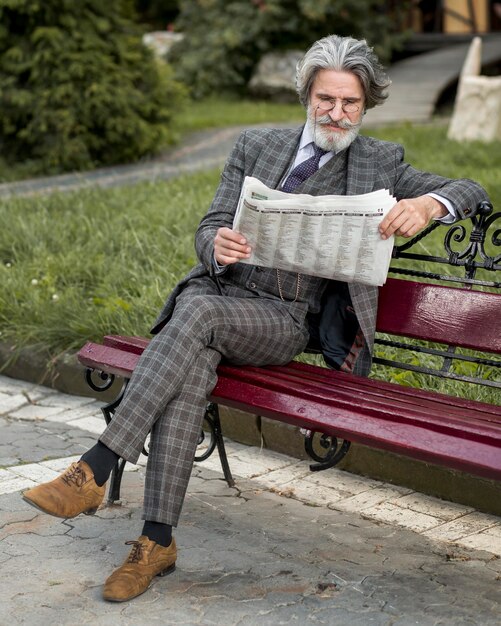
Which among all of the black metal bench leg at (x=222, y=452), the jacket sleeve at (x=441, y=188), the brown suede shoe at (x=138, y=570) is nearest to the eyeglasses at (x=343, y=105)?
the jacket sleeve at (x=441, y=188)

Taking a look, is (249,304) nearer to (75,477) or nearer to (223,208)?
(223,208)

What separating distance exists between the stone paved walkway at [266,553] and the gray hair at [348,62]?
1441mm

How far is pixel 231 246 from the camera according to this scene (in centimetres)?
359

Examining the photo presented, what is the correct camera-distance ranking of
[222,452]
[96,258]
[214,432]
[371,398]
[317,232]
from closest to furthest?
[371,398] → [317,232] → [214,432] → [222,452] → [96,258]

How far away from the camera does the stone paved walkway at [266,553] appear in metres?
3.17

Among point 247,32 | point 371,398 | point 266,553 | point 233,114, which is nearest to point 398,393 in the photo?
point 371,398

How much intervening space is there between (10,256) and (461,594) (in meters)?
4.07

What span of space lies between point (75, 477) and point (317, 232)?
3.43ft

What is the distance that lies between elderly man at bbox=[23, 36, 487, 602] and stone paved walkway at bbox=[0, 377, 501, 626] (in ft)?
0.54

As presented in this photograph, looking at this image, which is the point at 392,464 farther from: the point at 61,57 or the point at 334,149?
the point at 61,57

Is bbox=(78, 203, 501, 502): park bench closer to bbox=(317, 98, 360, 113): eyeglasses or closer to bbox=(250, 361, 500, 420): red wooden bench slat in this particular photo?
bbox=(250, 361, 500, 420): red wooden bench slat

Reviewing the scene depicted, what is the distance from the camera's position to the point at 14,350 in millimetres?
5613

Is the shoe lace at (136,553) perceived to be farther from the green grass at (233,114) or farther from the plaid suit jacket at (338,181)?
the green grass at (233,114)

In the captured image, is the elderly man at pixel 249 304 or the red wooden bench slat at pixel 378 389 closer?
the elderly man at pixel 249 304
